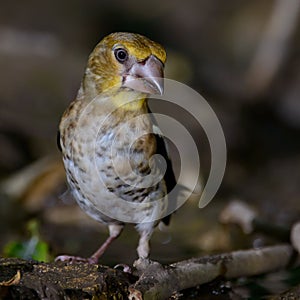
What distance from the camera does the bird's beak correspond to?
12.8ft

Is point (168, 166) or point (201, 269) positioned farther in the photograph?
point (168, 166)

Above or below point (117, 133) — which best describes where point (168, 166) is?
below

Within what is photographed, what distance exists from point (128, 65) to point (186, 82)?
4.65 meters

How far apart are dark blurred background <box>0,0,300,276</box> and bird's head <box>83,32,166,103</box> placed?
40.2 inches

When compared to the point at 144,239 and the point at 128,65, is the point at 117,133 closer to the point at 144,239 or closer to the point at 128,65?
the point at 128,65

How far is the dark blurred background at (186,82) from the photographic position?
5.85 m

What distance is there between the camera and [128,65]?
4008 millimetres

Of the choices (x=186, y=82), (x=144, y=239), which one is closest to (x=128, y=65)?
(x=144, y=239)

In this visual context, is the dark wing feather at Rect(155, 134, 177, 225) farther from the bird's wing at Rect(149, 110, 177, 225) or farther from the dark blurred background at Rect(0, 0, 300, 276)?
the dark blurred background at Rect(0, 0, 300, 276)

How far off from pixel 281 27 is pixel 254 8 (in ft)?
7.25

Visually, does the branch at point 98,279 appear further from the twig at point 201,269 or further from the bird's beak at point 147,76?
the bird's beak at point 147,76

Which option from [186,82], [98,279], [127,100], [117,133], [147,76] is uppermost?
[186,82]

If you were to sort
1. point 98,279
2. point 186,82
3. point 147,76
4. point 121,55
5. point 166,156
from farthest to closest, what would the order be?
1. point 186,82
2. point 166,156
3. point 121,55
4. point 147,76
5. point 98,279

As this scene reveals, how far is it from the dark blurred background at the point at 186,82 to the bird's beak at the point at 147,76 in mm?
1119
